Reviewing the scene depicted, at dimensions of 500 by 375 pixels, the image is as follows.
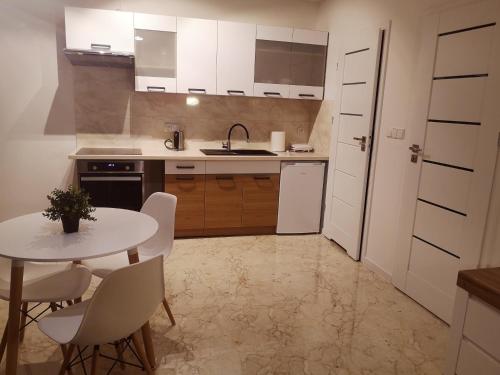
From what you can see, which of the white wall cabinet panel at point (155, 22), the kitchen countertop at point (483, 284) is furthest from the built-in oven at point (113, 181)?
the kitchen countertop at point (483, 284)

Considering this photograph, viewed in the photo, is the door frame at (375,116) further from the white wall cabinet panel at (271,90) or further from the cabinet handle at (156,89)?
the cabinet handle at (156,89)

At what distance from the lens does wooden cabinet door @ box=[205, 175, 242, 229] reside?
4.02m

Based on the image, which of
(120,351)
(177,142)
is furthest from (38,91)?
(120,351)

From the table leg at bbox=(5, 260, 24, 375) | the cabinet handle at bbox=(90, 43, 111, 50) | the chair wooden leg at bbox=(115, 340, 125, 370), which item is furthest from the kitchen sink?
the table leg at bbox=(5, 260, 24, 375)

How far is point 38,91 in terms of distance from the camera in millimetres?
4012

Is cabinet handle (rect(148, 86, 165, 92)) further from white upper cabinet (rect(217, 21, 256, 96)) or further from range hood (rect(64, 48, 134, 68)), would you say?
white upper cabinet (rect(217, 21, 256, 96))

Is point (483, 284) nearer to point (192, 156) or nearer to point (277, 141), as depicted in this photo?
point (192, 156)

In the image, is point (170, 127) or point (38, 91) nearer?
point (38, 91)

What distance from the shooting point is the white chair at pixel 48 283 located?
199cm

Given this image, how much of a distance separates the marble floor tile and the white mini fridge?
0.62 meters

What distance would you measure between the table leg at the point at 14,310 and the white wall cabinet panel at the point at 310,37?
3.42 metres

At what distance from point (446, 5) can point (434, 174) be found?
43.8 inches

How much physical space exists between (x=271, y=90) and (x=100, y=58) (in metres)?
1.70

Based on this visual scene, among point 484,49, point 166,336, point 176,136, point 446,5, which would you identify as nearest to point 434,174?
point 484,49
